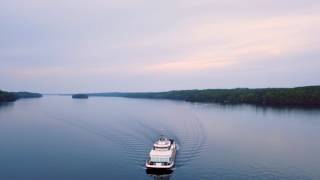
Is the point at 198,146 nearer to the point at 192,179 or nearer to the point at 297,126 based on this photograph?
the point at 192,179

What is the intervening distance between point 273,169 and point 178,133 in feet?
87.2

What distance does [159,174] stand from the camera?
125 feet

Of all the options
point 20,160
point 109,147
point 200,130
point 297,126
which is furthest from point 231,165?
point 297,126

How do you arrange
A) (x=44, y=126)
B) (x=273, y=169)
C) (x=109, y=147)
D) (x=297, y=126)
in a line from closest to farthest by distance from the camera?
1. (x=273, y=169)
2. (x=109, y=147)
3. (x=297, y=126)
4. (x=44, y=126)

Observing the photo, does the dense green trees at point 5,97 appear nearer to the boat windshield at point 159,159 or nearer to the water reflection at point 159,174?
the boat windshield at point 159,159

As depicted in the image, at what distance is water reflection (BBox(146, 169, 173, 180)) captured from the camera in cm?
3716

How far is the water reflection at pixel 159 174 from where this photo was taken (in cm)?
3716

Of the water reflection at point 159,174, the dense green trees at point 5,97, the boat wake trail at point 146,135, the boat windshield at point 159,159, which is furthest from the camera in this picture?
the dense green trees at point 5,97

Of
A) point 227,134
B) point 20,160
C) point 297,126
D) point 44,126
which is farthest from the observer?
point 44,126

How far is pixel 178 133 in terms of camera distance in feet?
213

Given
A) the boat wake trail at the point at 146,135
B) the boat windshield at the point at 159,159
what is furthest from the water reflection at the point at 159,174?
the boat wake trail at the point at 146,135

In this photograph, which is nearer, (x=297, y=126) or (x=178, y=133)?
(x=178, y=133)

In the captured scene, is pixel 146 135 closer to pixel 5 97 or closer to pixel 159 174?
pixel 159 174

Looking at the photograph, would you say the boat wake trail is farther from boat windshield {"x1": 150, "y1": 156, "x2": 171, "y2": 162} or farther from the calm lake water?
boat windshield {"x1": 150, "y1": 156, "x2": 171, "y2": 162}
